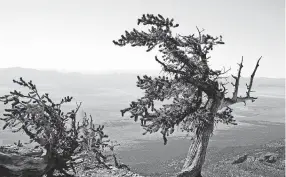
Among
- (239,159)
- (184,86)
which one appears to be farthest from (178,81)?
(239,159)

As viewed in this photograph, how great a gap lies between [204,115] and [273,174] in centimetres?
3694

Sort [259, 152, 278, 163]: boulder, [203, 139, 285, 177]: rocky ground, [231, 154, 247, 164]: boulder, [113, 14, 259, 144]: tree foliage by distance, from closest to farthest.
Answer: [113, 14, 259, 144]: tree foliage
[203, 139, 285, 177]: rocky ground
[259, 152, 278, 163]: boulder
[231, 154, 247, 164]: boulder

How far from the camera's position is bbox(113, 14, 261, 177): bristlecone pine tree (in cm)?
1023

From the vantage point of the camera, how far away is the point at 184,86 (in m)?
11.2

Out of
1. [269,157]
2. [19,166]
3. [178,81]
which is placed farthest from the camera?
[269,157]

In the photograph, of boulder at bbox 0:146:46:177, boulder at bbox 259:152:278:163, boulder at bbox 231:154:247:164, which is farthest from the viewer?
boulder at bbox 231:154:247:164

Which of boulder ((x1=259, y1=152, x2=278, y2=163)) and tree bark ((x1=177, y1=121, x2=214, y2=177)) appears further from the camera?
boulder ((x1=259, y1=152, x2=278, y2=163))

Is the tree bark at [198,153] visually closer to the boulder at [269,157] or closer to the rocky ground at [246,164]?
the rocky ground at [246,164]

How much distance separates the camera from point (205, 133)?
1088cm

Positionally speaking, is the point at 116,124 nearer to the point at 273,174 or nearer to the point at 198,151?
the point at 273,174

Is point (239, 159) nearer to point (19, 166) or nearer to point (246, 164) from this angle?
point (246, 164)

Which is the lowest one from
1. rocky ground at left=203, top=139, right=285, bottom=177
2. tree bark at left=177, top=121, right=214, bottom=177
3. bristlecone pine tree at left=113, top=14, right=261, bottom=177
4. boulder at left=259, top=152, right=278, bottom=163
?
rocky ground at left=203, top=139, right=285, bottom=177

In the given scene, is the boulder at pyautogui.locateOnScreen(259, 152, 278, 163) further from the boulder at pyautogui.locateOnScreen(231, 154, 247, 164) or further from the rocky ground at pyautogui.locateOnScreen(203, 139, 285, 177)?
the boulder at pyautogui.locateOnScreen(231, 154, 247, 164)

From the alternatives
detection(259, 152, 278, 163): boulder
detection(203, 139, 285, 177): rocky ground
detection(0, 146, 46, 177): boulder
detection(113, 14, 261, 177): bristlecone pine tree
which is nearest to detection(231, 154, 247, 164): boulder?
detection(203, 139, 285, 177): rocky ground
